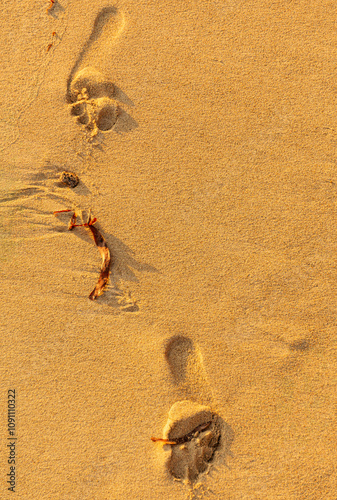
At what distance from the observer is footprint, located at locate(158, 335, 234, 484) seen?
83.0 inches

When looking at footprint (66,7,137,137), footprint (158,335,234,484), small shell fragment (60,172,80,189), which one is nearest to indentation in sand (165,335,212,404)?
footprint (158,335,234,484)

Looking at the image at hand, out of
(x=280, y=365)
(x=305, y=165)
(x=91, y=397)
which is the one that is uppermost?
(x=305, y=165)

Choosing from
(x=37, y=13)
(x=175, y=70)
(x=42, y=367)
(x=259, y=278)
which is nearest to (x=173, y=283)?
(x=259, y=278)

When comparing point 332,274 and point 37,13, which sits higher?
point 37,13

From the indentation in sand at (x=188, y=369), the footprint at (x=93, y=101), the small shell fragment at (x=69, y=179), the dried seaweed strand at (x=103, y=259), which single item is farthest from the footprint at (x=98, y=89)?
the indentation in sand at (x=188, y=369)

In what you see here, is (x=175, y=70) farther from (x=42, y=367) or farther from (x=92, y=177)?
(x=42, y=367)

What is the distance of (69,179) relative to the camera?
87.8 inches

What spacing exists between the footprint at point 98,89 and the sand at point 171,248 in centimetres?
1

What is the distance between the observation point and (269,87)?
87.4 inches

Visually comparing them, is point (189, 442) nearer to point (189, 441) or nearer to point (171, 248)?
point (189, 441)

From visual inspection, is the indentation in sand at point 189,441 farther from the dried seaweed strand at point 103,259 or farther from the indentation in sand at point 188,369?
the dried seaweed strand at point 103,259

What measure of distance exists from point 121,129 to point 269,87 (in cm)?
99

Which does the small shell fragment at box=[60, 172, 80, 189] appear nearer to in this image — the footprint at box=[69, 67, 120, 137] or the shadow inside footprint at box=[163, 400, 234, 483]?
the footprint at box=[69, 67, 120, 137]

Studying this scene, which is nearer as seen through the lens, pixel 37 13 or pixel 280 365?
pixel 280 365
